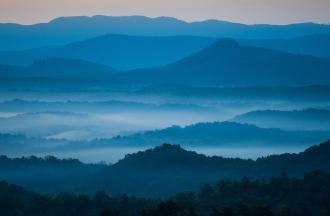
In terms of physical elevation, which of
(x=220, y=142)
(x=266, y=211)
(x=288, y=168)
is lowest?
(x=266, y=211)

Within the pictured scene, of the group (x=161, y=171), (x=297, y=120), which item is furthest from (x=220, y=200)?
(x=297, y=120)

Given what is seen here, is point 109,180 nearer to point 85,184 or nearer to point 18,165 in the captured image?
point 85,184

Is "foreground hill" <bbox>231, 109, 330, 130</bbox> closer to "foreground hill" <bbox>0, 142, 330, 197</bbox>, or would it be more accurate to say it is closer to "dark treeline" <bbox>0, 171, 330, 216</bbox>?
"foreground hill" <bbox>0, 142, 330, 197</bbox>

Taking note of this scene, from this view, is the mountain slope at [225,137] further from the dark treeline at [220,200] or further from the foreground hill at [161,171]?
the dark treeline at [220,200]

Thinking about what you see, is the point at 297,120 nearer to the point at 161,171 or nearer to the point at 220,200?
the point at 161,171

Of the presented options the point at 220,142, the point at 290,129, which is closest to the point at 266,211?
the point at 220,142
